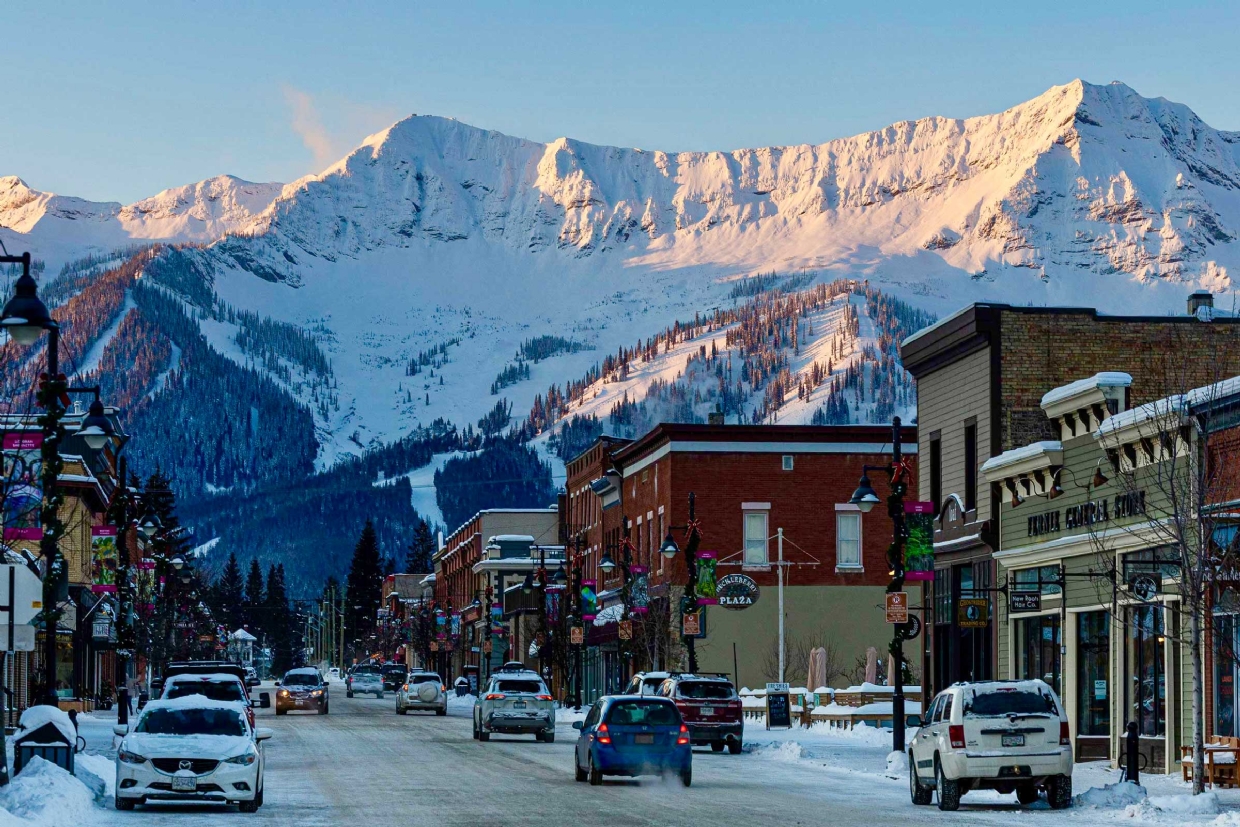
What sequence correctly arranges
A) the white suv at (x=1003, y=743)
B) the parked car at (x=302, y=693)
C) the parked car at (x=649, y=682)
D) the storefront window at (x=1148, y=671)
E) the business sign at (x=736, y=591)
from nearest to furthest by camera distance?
1. the white suv at (x=1003, y=743)
2. the storefront window at (x=1148, y=671)
3. the parked car at (x=649, y=682)
4. the business sign at (x=736, y=591)
5. the parked car at (x=302, y=693)

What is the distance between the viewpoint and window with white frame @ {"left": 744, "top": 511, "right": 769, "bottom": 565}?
79.7 meters

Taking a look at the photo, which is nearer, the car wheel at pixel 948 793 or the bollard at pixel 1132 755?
the car wheel at pixel 948 793

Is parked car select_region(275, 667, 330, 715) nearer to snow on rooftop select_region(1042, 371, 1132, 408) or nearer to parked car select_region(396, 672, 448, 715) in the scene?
parked car select_region(396, 672, 448, 715)

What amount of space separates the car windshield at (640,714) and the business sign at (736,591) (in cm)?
3999

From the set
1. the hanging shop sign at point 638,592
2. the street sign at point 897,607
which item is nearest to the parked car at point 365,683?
the hanging shop sign at point 638,592

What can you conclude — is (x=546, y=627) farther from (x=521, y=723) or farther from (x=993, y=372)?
(x=993, y=372)

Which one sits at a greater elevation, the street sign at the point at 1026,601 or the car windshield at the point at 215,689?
the street sign at the point at 1026,601

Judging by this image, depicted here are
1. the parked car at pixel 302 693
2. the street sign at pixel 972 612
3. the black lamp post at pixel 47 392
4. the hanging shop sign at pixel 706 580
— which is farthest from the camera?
the parked car at pixel 302 693

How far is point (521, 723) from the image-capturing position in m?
52.7

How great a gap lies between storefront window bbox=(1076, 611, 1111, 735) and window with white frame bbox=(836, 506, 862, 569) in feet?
121

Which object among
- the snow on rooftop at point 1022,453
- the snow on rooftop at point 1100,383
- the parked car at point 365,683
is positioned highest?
the snow on rooftop at point 1100,383

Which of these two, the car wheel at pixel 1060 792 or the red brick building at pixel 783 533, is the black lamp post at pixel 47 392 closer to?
the car wheel at pixel 1060 792

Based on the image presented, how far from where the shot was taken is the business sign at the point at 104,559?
70.5 m

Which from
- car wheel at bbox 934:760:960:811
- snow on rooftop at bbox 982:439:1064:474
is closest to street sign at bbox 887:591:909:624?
snow on rooftop at bbox 982:439:1064:474
